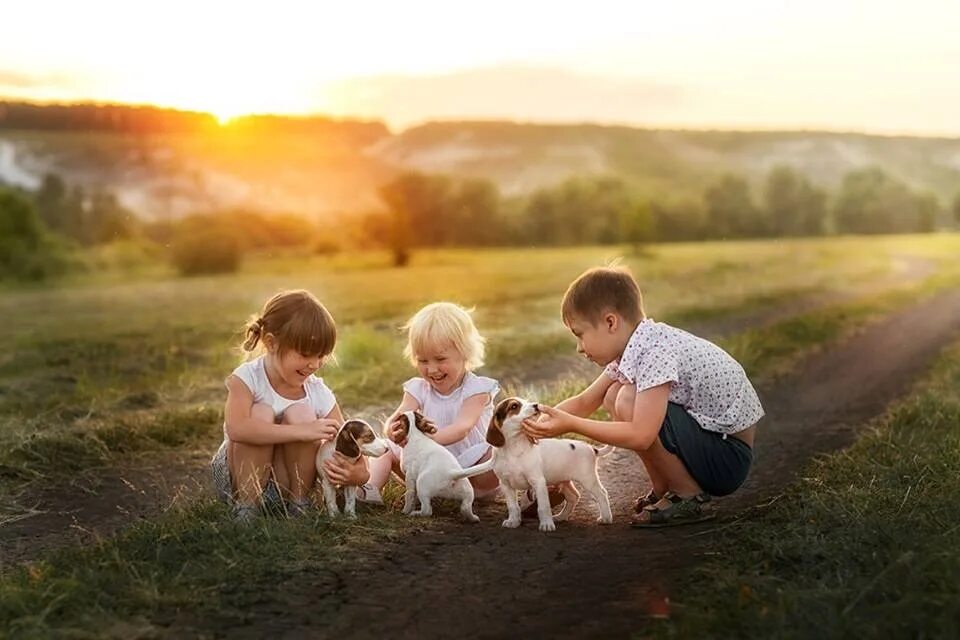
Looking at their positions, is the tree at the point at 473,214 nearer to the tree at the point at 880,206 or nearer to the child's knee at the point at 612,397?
the tree at the point at 880,206

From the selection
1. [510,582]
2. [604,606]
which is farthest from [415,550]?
[604,606]

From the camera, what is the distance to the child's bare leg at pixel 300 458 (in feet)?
20.9

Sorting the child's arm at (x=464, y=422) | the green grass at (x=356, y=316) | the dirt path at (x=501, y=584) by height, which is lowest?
the green grass at (x=356, y=316)

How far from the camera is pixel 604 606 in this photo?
482cm

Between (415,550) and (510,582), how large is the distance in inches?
25.7

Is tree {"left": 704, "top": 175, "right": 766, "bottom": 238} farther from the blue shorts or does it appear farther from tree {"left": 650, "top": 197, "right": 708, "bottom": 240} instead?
the blue shorts

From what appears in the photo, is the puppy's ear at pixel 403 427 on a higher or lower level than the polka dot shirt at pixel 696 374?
lower

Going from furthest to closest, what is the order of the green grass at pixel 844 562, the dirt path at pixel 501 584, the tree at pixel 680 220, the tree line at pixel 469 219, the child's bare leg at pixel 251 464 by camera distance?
1. the tree at pixel 680 220
2. the tree line at pixel 469 219
3. the child's bare leg at pixel 251 464
4. the dirt path at pixel 501 584
5. the green grass at pixel 844 562

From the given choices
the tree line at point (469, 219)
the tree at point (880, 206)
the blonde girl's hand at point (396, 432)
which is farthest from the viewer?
the tree line at point (469, 219)

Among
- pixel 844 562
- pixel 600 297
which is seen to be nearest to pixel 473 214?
pixel 600 297

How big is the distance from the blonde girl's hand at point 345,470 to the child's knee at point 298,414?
10.3 inches

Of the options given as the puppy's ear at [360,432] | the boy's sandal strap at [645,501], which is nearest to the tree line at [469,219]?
the boy's sandal strap at [645,501]

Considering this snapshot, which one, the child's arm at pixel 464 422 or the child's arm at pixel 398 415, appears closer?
the child's arm at pixel 398 415

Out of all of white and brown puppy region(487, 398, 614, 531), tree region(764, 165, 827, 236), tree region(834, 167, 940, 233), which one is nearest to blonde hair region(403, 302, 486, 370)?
white and brown puppy region(487, 398, 614, 531)
